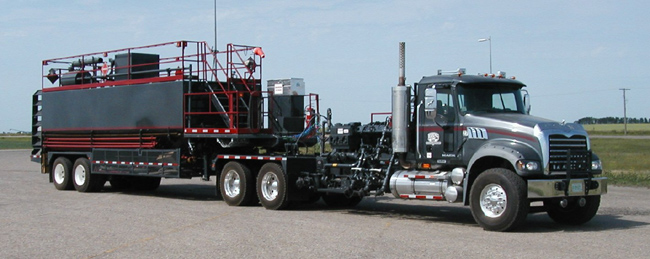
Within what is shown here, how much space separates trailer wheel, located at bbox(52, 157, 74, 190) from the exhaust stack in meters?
11.4

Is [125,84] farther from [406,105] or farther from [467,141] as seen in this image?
[467,141]

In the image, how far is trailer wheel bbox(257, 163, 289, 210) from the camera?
16.3m

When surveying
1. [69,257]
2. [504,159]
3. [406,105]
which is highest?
[406,105]

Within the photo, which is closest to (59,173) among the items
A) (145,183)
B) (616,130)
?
(145,183)

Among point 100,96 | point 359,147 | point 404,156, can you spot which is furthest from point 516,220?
point 100,96

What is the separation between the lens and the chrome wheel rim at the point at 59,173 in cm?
2217

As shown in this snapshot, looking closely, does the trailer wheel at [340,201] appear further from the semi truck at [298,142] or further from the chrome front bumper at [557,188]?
the chrome front bumper at [557,188]

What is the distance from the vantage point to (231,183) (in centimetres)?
1761

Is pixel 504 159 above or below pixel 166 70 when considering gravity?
below

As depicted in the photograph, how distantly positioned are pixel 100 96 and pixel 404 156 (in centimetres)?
982

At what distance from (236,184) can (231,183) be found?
22cm

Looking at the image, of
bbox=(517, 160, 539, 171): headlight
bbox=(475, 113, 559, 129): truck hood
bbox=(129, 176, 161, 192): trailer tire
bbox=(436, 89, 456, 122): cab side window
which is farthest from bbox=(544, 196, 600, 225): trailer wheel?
bbox=(129, 176, 161, 192): trailer tire

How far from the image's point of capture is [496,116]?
44.6 feet

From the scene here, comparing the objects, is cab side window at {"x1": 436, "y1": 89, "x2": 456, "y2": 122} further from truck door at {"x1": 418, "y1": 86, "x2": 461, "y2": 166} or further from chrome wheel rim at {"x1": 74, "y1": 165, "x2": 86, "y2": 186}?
chrome wheel rim at {"x1": 74, "y1": 165, "x2": 86, "y2": 186}
